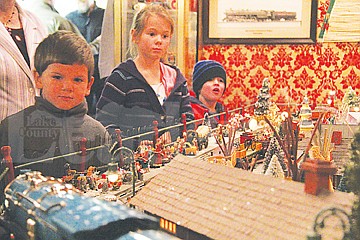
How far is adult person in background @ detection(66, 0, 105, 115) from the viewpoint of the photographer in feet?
9.98

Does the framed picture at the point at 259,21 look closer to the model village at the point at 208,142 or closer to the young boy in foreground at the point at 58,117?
the model village at the point at 208,142

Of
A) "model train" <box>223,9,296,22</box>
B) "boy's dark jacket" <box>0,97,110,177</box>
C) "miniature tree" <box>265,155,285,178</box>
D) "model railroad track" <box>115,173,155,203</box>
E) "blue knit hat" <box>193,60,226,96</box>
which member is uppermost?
"model train" <box>223,9,296,22</box>

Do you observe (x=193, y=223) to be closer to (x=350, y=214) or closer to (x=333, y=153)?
(x=350, y=214)

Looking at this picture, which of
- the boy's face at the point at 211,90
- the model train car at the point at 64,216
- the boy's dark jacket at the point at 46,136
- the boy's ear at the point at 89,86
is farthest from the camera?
the boy's face at the point at 211,90

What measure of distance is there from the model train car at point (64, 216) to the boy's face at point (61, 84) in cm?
115

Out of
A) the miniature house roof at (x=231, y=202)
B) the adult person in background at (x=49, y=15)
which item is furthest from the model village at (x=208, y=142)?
the adult person in background at (x=49, y=15)

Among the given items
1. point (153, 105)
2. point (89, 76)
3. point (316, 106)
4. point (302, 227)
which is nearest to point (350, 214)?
point (302, 227)

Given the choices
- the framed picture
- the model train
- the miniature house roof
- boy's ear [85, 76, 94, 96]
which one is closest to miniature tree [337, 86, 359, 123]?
the framed picture

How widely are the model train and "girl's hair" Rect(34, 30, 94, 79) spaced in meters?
2.94

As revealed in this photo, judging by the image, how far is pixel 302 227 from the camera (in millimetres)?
1237

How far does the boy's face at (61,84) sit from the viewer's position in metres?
2.56

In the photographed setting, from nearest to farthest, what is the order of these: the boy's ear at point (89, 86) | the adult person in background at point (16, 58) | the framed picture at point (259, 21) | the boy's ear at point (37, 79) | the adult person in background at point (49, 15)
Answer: the adult person in background at point (16, 58)
the boy's ear at point (37, 79)
the adult person in background at point (49, 15)
the boy's ear at point (89, 86)
the framed picture at point (259, 21)

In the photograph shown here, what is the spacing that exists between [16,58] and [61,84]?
244mm

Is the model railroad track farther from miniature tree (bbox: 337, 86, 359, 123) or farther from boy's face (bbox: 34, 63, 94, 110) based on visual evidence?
miniature tree (bbox: 337, 86, 359, 123)
